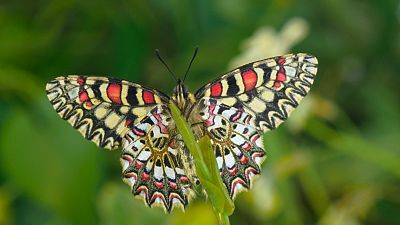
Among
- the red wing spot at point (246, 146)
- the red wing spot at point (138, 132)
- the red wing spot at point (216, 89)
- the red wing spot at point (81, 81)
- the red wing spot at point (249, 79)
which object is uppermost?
the red wing spot at point (249, 79)

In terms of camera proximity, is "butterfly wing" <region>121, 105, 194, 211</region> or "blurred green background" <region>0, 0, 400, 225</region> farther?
"blurred green background" <region>0, 0, 400, 225</region>

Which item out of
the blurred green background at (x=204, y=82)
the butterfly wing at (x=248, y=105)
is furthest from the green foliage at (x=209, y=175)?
the blurred green background at (x=204, y=82)

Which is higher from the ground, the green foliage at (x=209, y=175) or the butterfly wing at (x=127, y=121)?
the butterfly wing at (x=127, y=121)

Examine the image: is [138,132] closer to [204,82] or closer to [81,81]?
[81,81]

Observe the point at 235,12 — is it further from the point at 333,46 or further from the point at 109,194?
the point at 109,194

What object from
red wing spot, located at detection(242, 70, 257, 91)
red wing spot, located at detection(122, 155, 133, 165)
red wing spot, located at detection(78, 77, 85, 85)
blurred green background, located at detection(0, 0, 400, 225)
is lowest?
red wing spot, located at detection(122, 155, 133, 165)

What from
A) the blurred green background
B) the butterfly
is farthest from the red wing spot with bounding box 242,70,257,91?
the blurred green background

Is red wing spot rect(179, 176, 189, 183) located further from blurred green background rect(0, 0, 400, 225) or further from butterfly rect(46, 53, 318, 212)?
blurred green background rect(0, 0, 400, 225)

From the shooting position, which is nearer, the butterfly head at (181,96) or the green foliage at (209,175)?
the green foliage at (209,175)

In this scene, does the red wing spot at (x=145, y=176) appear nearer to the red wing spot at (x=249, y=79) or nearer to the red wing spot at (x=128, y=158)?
the red wing spot at (x=128, y=158)

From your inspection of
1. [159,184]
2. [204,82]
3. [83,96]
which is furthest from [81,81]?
[204,82]
